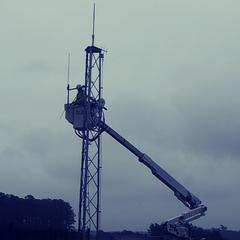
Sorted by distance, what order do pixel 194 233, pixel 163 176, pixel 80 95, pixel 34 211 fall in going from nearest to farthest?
pixel 80 95 < pixel 163 176 < pixel 194 233 < pixel 34 211

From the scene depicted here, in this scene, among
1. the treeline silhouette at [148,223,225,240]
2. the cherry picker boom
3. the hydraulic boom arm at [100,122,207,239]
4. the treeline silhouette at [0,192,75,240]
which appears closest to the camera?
the cherry picker boom

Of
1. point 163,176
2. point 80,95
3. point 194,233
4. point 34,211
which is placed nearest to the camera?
point 80,95

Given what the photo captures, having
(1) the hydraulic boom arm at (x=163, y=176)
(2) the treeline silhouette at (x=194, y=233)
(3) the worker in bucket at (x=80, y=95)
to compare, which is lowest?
(2) the treeline silhouette at (x=194, y=233)

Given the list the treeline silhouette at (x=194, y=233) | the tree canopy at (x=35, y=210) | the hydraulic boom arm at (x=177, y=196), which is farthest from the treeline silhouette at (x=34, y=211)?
the hydraulic boom arm at (x=177, y=196)

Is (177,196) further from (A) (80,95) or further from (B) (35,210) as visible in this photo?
(B) (35,210)

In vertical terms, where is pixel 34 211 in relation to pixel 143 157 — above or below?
above

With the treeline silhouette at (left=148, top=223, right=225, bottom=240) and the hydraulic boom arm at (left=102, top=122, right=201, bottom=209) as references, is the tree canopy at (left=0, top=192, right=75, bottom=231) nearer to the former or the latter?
the treeline silhouette at (left=148, top=223, right=225, bottom=240)

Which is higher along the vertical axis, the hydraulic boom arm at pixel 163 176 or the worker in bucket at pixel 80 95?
the worker in bucket at pixel 80 95

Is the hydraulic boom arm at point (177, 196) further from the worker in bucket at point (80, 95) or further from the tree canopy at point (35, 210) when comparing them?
the tree canopy at point (35, 210)

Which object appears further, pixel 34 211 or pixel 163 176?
pixel 34 211

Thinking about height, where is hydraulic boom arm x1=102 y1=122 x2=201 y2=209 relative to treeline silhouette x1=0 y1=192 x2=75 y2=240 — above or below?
below

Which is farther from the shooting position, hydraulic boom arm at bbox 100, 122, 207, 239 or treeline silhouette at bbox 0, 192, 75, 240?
treeline silhouette at bbox 0, 192, 75, 240

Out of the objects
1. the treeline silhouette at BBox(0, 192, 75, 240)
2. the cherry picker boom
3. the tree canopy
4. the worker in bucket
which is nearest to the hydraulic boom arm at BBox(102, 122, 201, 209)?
the cherry picker boom

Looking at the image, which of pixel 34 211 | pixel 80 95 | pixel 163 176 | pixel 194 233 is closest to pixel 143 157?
pixel 163 176
